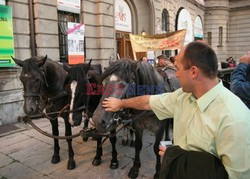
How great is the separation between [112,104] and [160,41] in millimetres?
4788

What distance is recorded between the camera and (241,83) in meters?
2.45

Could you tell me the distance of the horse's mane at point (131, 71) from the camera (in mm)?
2594

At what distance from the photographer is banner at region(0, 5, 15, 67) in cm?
623

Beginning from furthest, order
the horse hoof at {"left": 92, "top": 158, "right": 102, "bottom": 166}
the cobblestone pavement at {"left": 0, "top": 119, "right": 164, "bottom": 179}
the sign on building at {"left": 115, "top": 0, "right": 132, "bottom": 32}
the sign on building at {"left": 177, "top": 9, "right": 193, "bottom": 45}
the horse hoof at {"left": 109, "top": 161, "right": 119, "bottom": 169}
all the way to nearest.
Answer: the sign on building at {"left": 177, "top": 9, "right": 193, "bottom": 45}
the sign on building at {"left": 115, "top": 0, "right": 132, "bottom": 32}
the horse hoof at {"left": 92, "top": 158, "right": 102, "bottom": 166}
the horse hoof at {"left": 109, "top": 161, "right": 119, "bottom": 169}
the cobblestone pavement at {"left": 0, "top": 119, "right": 164, "bottom": 179}

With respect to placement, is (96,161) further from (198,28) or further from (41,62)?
(198,28)

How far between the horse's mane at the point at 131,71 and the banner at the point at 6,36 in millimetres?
5039

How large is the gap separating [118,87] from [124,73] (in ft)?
0.75

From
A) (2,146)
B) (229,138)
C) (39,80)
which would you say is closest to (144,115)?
(39,80)

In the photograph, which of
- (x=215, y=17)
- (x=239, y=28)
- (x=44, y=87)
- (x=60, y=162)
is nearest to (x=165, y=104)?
(x=44, y=87)

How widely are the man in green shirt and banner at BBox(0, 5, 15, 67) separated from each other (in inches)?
250

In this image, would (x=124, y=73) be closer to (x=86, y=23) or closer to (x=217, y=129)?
(x=217, y=129)

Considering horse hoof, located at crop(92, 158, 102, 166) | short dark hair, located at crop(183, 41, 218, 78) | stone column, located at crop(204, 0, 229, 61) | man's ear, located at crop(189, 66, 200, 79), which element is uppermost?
stone column, located at crop(204, 0, 229, 61)

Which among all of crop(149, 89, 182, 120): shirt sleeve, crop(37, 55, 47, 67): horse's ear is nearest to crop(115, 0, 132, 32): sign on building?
crop(37, 55, 47, 67): horse's ear

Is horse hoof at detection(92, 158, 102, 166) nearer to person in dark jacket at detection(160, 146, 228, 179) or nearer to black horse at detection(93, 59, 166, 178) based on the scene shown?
black horse at detection(93, 59, 166, 178)
